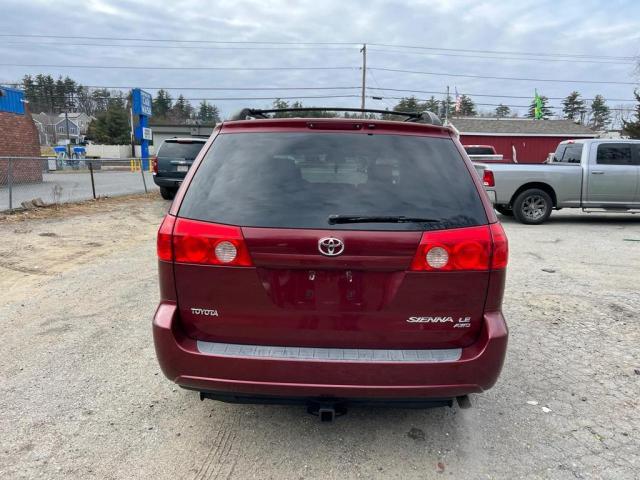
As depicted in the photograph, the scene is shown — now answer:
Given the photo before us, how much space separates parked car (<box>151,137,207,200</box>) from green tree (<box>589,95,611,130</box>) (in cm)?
8563

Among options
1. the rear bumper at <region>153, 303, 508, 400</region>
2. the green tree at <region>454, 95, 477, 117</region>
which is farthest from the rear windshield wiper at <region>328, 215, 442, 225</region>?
the green tree at <region>454, 95, 477, 117</region>

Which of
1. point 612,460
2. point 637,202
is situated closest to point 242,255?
point 612,460

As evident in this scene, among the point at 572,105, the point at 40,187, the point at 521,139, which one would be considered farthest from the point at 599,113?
the point at 40,187

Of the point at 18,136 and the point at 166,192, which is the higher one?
the point at 18,136

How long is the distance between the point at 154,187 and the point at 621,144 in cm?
1706

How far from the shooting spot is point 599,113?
3465 inches

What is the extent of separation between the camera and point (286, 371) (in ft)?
7.68

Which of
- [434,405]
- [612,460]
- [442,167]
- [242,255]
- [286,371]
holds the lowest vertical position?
[612,460]

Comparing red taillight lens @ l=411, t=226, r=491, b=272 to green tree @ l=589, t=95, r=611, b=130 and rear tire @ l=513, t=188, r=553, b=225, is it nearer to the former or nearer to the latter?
rear tire @ l=513, t=188, r=553, b=225

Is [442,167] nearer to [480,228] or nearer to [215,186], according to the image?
[480,228]

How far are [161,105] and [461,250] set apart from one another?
372 ft

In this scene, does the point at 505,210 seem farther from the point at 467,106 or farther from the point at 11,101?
the point at 467,106

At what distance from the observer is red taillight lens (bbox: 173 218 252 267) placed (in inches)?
92.0

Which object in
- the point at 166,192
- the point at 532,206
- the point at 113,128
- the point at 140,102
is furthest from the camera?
the point at 113,128
